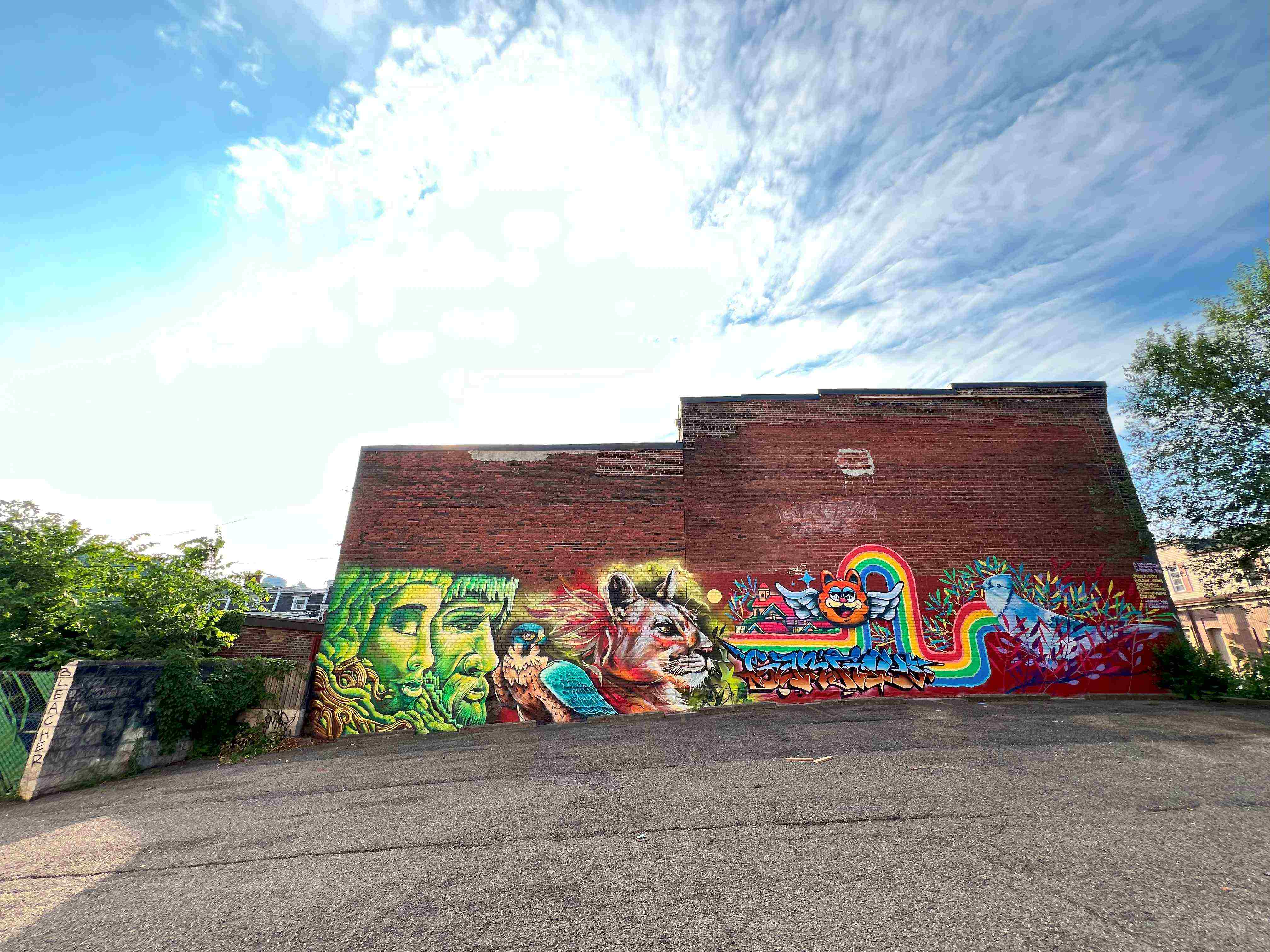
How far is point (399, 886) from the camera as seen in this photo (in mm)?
3840

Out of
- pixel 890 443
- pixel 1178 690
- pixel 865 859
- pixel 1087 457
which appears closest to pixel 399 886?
pixel 865 859

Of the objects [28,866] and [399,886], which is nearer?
[399,886]

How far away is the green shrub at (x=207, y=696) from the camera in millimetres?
9609

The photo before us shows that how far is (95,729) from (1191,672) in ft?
66.3

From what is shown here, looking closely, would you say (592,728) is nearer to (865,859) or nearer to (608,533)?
(608,533)

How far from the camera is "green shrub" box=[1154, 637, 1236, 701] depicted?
1077cm

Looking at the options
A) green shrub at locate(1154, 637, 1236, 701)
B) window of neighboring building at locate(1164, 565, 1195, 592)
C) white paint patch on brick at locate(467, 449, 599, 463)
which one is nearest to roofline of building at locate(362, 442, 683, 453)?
white paint patch on brick at locate(467, 449, 599, 463)

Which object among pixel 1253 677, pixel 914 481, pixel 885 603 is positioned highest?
pixel 914 481

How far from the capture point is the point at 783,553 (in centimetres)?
1216

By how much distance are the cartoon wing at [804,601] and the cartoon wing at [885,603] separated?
1119 mm

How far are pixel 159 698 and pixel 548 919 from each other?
10.2 meters

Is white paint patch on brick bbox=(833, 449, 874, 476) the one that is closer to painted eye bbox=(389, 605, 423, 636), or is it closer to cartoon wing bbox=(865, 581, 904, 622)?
cartoon wing bbox=(865, 581, 904, 622)

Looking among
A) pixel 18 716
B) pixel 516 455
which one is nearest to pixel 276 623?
pixel 18 716

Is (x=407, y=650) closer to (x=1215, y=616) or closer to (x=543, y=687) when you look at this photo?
(x=543, y=687)
